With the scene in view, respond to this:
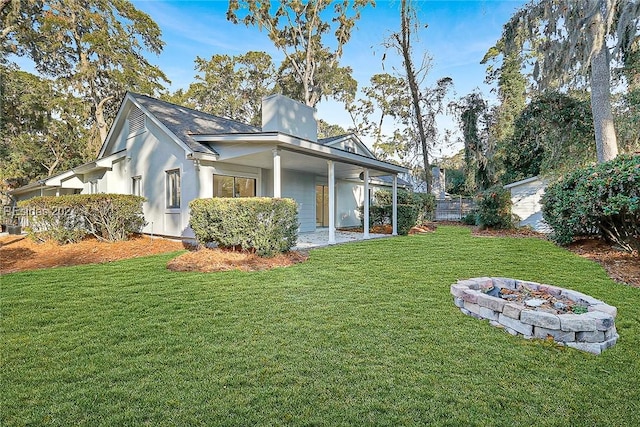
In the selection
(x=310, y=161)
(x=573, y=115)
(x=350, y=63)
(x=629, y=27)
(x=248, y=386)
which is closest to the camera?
(x=248, y=386)

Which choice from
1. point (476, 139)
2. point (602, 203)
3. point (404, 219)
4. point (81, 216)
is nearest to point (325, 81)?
point (476, 139)

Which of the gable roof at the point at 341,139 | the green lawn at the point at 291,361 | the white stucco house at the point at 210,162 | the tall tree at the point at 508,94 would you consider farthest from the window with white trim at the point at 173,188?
the tall tree at the point at 508,94

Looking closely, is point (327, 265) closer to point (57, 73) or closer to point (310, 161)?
point (310, 161)

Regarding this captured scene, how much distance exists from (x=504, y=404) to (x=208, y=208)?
20.6 feet

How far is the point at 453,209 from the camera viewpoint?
20.2 meters

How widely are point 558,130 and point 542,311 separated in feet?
46.0

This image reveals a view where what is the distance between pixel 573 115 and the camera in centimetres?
1314

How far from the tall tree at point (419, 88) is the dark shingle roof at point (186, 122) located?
10475mm

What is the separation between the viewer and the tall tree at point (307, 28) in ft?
67.9

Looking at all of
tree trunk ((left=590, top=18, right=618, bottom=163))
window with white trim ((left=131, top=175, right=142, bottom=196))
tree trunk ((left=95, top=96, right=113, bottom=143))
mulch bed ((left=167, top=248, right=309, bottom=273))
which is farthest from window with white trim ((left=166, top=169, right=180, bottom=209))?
tree trunk ((left=95, top=96, right=113, bottom=143))

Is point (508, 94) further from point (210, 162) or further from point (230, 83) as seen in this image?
point (230, 83)

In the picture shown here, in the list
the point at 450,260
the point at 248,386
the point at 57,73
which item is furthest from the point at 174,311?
the point at 57,73

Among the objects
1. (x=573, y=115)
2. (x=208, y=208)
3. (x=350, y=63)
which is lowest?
(x=208, y=208)

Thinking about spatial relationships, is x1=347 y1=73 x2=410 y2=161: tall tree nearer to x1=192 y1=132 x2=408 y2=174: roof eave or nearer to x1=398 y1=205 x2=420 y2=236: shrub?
x1=398 y1=205 x2=420 y2=236: shrub
